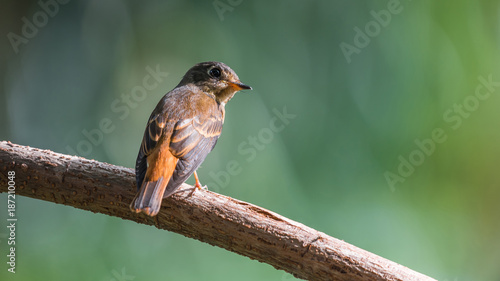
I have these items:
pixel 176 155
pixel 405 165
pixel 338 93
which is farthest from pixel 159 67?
pixel 405 165

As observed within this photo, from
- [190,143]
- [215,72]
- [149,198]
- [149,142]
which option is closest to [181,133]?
[190,143]

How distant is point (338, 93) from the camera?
164 inches

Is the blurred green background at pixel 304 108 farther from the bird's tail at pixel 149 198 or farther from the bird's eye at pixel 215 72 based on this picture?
the bird's tail at pixel 149 198

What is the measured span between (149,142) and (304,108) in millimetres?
1859

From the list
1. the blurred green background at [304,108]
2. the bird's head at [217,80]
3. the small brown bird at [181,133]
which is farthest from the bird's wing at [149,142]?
the blurred green background at [304,108]

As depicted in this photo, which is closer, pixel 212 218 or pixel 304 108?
pixel 212 218

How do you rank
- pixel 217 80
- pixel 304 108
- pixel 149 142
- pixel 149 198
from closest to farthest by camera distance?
pixel 149 198
pixel 149 142
pixel 217 80
pixel 304 108

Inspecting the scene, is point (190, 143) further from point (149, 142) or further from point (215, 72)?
point (215, 72)

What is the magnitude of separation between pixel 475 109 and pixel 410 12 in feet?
3.29

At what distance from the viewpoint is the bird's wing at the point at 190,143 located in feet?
7.88

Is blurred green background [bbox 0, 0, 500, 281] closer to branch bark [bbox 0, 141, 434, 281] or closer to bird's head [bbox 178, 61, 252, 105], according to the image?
bird's head [bbox 178, 61, 252, 105]

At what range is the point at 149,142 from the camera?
101 inches

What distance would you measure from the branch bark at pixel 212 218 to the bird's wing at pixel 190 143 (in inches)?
3.8

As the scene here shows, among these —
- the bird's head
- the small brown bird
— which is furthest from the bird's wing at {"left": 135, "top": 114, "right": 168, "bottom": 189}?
the bird's head
